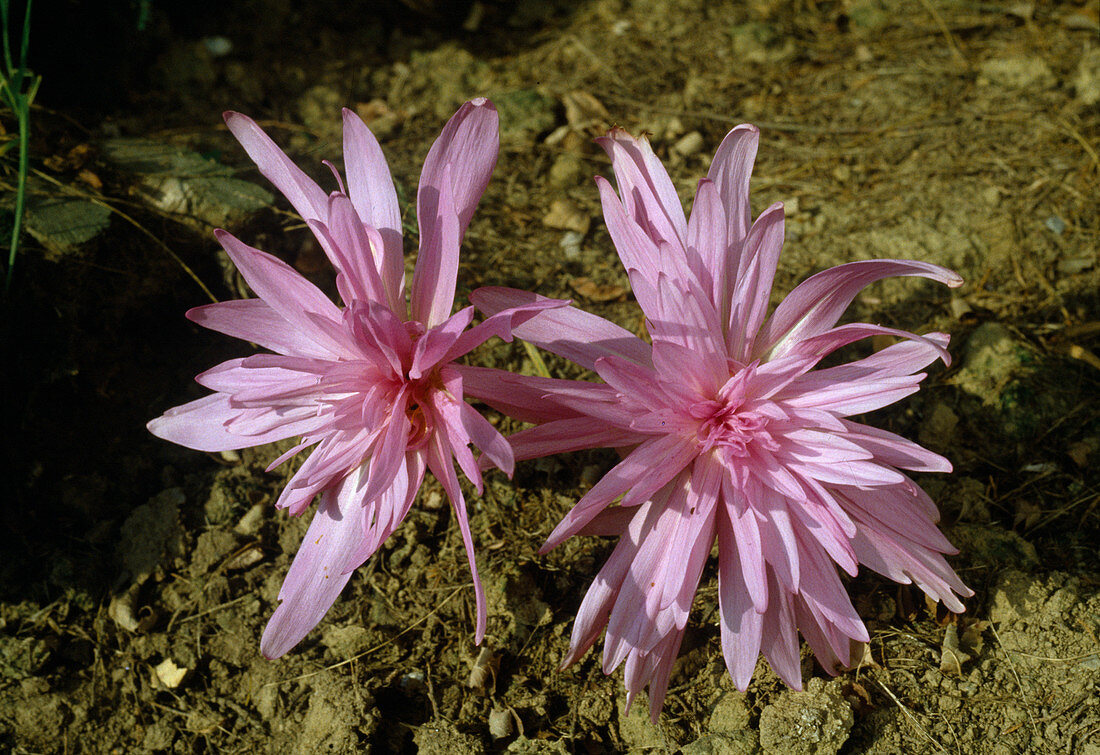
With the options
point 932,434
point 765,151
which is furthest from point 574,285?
point 932,434

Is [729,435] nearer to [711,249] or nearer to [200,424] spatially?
[711,249]

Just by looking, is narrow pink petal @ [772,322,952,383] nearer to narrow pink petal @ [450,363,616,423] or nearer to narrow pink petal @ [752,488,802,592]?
narrow pink petal @ [752,488,802,592]

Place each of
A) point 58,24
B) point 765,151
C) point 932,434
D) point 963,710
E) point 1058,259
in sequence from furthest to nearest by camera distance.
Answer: point 765,151
point 58,24
point 1058,259
point 932,434
point 963,710

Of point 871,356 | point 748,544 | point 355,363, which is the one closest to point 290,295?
point 355,363

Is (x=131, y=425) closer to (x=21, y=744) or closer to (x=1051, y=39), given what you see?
(x=21, y=744)

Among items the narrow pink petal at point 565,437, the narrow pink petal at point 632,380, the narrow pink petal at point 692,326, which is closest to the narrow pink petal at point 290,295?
the narrow pink petal at point 565,437

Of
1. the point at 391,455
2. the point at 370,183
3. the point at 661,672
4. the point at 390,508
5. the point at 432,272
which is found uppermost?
the point at 370,183

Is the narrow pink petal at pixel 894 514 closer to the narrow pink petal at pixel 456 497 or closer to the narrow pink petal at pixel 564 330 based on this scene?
the narrow pink petal at pixel 564 330
